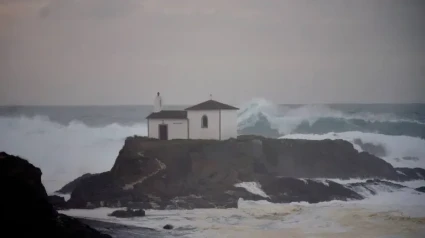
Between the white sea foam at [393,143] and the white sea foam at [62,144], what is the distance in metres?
1.42

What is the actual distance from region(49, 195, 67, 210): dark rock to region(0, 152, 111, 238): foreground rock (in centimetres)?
5

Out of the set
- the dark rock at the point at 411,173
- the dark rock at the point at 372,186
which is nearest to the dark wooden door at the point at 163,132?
the dark rock at the point at 372,186

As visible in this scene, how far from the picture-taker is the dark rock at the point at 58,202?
5.23 meters

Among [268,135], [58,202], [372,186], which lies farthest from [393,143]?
[58,202]

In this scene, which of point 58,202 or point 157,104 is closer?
point 58,202

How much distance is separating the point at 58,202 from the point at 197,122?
127 cm

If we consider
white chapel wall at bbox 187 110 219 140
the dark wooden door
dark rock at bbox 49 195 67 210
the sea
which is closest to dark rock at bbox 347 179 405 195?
the sea

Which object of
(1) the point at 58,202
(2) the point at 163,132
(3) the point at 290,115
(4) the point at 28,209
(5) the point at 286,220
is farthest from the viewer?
(3) the point at 290,115

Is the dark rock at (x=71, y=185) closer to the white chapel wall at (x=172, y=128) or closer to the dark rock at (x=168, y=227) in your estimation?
the white chapel wall at (x=172, y=128)

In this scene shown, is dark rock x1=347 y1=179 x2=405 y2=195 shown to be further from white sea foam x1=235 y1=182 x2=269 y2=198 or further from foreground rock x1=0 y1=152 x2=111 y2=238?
foreground rock x1=0 y1=152 x2=111 y2=238

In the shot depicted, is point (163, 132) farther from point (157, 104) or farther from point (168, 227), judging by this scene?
point (168, 227)

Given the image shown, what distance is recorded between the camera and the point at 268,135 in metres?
5.52

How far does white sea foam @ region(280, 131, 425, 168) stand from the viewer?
5551mm

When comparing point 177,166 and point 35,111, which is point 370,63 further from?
point 35,111
